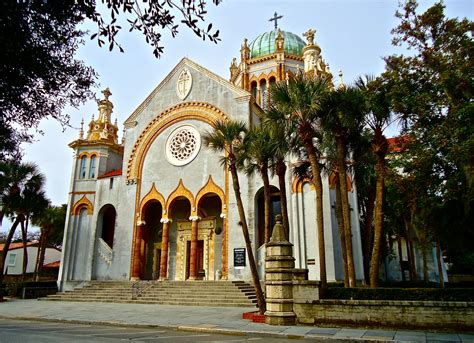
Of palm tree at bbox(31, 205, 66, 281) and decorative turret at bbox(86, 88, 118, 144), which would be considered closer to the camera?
decorative turret at bbox(86, 88, 118, 144)

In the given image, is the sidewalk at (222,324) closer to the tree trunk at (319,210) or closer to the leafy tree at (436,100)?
the tree trunk at (319,210)

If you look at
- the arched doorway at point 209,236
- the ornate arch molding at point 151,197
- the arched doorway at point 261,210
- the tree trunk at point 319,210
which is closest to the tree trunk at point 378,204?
the tree trunk at point 319,210

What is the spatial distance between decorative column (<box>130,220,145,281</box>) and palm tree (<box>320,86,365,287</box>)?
1629 cm

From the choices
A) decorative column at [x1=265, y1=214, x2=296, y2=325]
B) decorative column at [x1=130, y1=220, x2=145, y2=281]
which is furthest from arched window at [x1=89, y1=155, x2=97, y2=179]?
decorative column at [x1=265, y1=214, x2=296, y2=325]

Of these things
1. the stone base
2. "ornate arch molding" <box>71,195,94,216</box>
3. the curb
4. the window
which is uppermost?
"ornate arch molding" <box>71,195,94,216</box>

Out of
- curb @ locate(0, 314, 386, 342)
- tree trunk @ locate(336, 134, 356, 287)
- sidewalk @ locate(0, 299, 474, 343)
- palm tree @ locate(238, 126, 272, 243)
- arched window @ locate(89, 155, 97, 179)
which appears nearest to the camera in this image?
sidewalk @ locate(0, 299, 474, 343)

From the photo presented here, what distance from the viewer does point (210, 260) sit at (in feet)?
82.1

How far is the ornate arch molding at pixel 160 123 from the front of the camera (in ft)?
88.2

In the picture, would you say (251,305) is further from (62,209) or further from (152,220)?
(62,209)

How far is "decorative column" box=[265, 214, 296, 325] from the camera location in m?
12.2

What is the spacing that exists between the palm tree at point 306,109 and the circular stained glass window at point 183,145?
12.5 metres

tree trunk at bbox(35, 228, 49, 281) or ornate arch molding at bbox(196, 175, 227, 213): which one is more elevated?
ornate arch molding at bbox(196, 175, 227, 213)

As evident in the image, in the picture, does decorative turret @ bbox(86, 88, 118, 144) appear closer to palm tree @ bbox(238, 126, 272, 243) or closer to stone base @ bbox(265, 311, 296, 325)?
palm tree @ bbox(238, 126, 272, 243)

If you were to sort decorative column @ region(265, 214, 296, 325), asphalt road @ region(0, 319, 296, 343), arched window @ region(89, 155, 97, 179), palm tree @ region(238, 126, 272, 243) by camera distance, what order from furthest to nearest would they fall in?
arched window @ region(89, 155, 97, 179) < palm tree @ region(238, 126, 272, 243) < decorative column @ region(265, 214, 296, 325) < asphalt road @ region(0, 319, 296, 343)
